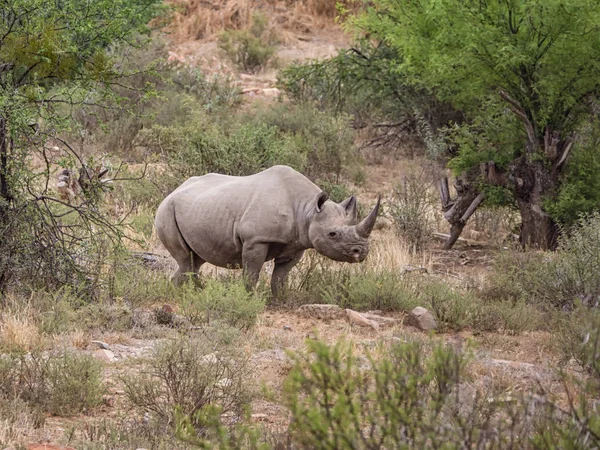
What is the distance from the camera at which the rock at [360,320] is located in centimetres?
950

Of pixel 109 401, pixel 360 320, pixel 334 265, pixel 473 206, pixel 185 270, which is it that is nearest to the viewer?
pixel 109 401

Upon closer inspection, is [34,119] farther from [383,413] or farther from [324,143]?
[324,143]

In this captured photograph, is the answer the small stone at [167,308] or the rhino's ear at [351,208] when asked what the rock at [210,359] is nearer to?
the small stone at [167,308]

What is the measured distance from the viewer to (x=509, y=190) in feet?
A: 47.9

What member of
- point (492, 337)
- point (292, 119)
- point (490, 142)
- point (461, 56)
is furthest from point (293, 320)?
point (292, 119)

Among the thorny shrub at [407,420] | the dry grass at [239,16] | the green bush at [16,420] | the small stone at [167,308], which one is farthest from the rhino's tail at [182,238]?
the dry grass at [239,16]

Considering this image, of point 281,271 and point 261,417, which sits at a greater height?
point 261,417

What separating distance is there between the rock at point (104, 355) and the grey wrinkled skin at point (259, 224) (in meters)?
2.42

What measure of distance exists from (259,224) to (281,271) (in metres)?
0.84

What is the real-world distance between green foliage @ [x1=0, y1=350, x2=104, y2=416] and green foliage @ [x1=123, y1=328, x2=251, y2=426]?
25 centimetres

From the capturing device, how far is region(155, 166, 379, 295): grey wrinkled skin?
9.95 meters

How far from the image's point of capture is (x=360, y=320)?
9.61 m

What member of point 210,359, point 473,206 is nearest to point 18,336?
point 210,359

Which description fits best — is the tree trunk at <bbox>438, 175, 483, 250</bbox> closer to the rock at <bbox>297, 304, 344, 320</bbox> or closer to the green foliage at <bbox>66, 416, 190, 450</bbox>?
the rock at <bbox>297, 304, 344, 320</bbox>
